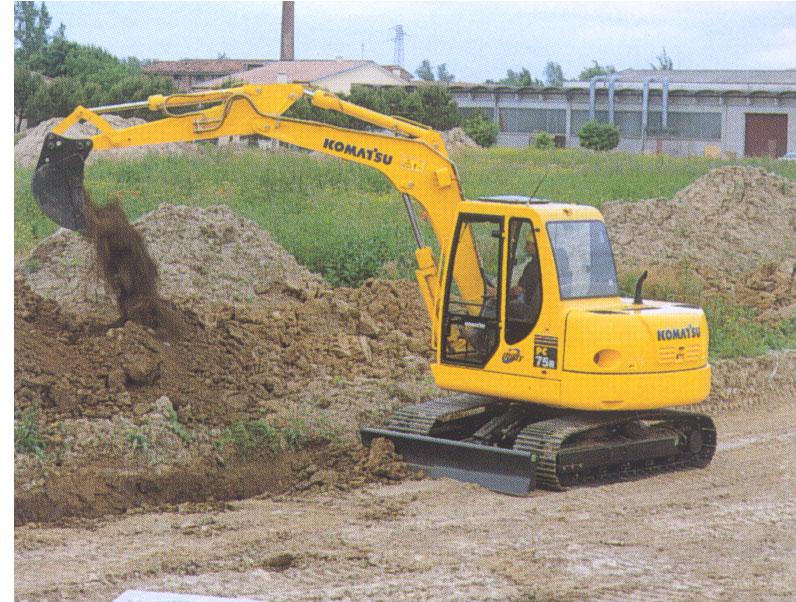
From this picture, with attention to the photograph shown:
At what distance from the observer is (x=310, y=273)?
17.5m

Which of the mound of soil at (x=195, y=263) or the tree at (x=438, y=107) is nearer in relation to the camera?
the mound of soil at (x=195, y=263)

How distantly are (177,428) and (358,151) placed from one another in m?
3.09

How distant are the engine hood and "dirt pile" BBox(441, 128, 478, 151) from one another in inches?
1285

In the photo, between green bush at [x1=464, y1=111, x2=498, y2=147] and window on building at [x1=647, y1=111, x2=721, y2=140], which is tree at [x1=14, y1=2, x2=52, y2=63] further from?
window on building at [x1=647, y1=111, x2=721, y2=140]

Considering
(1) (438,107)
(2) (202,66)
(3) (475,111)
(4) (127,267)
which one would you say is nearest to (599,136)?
(3) (475,111)

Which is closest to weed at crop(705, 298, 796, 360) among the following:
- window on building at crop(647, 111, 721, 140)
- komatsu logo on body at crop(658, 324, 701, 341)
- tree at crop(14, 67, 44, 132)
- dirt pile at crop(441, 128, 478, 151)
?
komatsu logo on body at crop(658, 324, 701, 341)

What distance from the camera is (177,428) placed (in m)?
11.8

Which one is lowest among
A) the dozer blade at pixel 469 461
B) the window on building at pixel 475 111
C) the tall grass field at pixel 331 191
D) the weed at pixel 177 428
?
the dozer blade at pixel 469 461

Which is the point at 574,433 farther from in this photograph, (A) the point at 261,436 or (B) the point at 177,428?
(B) the point at 177,428

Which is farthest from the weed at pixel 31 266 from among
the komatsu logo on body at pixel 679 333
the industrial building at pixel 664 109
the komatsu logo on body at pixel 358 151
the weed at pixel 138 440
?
the industrial building at pixel 664 109

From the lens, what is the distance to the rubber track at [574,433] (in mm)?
11070

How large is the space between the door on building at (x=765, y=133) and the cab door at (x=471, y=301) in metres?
38.3

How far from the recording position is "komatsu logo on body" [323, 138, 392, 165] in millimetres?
12227

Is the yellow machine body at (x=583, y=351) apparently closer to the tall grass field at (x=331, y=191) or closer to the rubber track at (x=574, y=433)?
the rubber track at (x=574, y=433)
